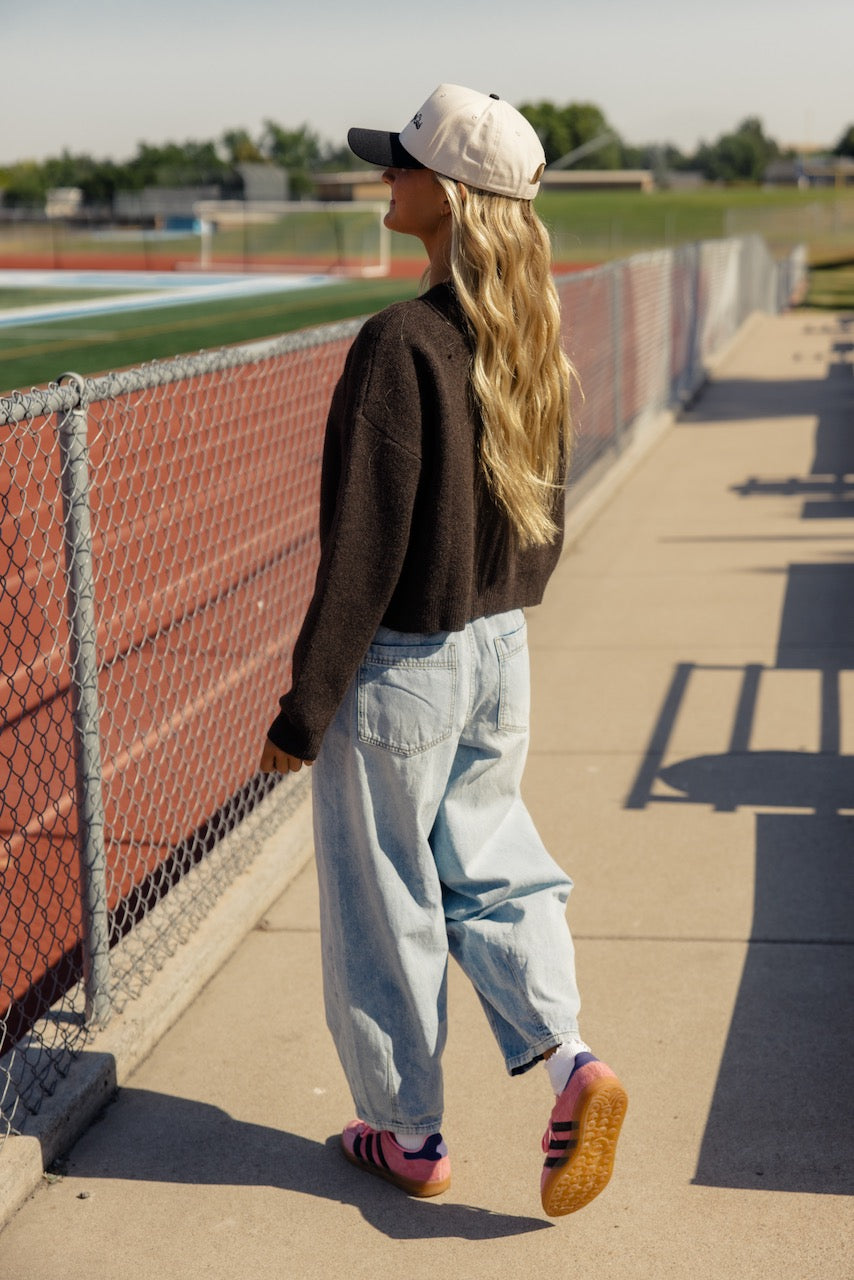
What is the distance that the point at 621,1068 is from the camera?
3.36 meters

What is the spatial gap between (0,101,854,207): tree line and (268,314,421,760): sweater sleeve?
55.9 metres

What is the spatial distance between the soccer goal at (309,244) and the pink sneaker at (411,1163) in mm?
43095

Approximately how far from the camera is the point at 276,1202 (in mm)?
2928

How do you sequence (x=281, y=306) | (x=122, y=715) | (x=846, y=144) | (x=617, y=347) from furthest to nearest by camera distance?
(x=846, y=144) < (x=281, y=306) < (x=617, y=347) < (x=122, y=715)

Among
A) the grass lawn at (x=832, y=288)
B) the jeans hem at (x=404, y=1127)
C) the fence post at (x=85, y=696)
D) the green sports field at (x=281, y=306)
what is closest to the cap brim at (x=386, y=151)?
the green sports field at (x=281, y=306)

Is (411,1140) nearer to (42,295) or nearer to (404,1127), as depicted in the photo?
(404,1127)

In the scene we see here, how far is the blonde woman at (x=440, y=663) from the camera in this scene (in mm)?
2482

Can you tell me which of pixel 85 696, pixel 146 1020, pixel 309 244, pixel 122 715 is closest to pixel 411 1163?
pixel 146 1020

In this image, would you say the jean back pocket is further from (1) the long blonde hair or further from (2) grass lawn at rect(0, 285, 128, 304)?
(2) grass lawn at rect(0, 285, 128, 304)

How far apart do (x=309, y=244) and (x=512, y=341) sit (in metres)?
47.0

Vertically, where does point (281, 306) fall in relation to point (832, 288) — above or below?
above

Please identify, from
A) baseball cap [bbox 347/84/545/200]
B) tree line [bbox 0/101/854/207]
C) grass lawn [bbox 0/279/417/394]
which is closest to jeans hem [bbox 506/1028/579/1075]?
baseball cap [bbox 347/84/545/200]

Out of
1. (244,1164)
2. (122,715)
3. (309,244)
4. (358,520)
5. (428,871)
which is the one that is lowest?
(122,715)

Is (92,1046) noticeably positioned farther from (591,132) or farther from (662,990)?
(591,132)
